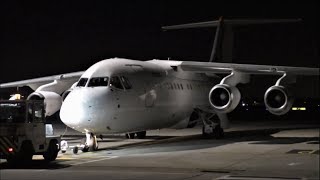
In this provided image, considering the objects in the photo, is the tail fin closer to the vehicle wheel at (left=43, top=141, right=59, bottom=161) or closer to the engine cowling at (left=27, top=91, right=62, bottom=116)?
the engine cowling at (left=27, top=91, right=62, bottom=116)

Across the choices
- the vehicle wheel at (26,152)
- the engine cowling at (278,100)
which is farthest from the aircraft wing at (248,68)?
→ the vehicle wheel at (26,152)

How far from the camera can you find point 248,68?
20.8 metres

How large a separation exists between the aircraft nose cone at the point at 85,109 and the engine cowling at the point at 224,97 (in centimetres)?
486

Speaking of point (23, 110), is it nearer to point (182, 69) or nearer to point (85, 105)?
point (85, 105)

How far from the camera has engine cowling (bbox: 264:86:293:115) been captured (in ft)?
62.9

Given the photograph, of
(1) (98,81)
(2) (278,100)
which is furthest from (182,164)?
(2) (278,100)

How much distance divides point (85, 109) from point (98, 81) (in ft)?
4.83

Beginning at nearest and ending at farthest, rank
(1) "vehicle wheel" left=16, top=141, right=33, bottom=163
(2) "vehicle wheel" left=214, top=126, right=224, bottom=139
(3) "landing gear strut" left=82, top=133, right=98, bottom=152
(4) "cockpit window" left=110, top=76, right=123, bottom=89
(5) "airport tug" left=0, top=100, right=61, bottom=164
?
1. (5) "airport tug" left=0, top=100, right=61, bottom=164
2. (1) "vehicle wheel" left=16, top=141, right=33, bottom=163
3. (3) "landing gear strut" left=82, top=133, right=98, bottom=152
4. (4) "cockpit window" left=110, top=76, right=123, bottom=89
5. (2) "vehicle wheel" left=214, top=126, right=224, bottom=139

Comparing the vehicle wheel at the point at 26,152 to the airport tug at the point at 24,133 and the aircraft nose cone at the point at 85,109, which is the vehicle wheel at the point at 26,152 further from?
the aircraft nose cone at the point at 85,109

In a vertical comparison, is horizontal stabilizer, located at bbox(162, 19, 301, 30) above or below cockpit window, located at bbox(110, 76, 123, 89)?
above

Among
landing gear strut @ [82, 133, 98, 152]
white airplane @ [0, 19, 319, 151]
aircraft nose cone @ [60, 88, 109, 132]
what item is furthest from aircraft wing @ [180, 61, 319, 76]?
landing gear strut @ [82, 133, 98, 152]

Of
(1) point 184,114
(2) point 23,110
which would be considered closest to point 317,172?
(2) point 23,110

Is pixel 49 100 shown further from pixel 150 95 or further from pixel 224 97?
pixel 224 97

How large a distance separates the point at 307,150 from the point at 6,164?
8.94 meters
